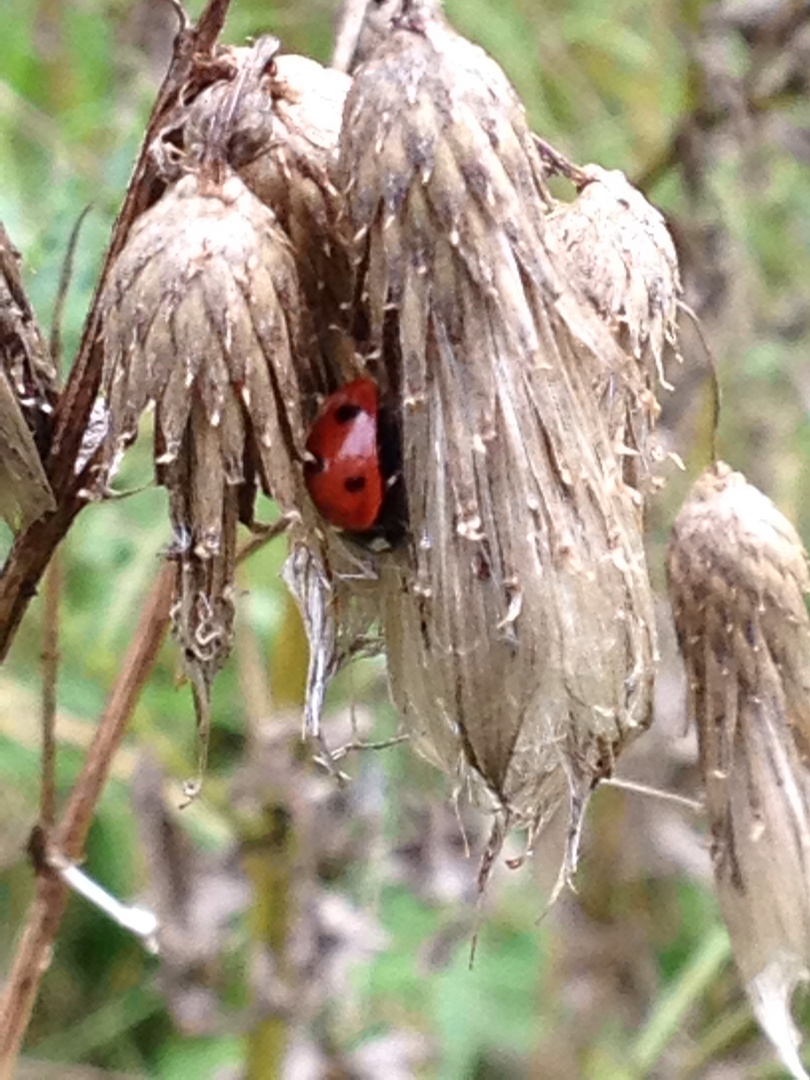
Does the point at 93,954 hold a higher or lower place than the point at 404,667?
lower

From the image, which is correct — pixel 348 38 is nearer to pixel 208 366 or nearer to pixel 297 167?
pixel 297 167

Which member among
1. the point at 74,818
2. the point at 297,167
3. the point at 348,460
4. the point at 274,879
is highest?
the point at 297,167

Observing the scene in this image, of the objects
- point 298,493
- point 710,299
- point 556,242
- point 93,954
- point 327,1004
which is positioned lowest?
point 93,954

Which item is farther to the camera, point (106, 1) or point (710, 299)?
point (106, 1)

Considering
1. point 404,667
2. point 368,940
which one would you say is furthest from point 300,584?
point 368,940

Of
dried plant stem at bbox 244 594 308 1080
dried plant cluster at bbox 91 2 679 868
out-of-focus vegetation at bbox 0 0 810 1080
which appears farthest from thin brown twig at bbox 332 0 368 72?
dried plant stem at bbox 244 594 308 1080

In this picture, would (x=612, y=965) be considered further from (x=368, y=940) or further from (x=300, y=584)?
(x=300, y=584)

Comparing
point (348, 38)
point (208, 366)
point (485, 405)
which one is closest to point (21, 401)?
point (208, 366)

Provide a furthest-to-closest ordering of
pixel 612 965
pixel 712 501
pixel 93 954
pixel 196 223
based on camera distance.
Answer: pixel 93 954 < pixel 612 965 < pixel 712 501 < pixel 196 223
